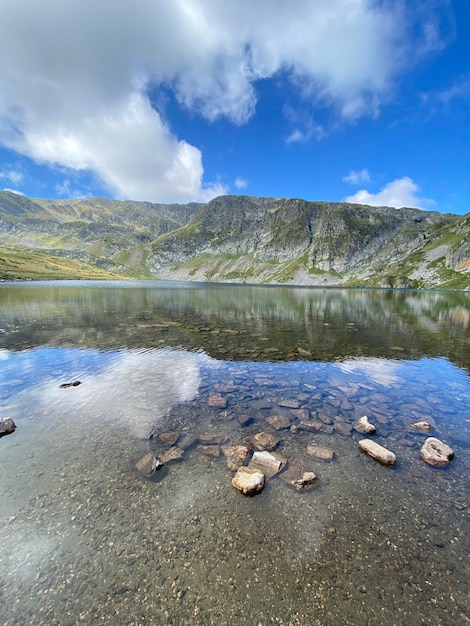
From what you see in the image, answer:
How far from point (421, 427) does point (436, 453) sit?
2.64 m

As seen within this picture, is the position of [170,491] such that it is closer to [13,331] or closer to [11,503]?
[11,503]

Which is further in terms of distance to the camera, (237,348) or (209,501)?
(237,348)

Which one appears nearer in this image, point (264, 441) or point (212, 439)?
point (264, 441)

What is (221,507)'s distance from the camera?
9586mm

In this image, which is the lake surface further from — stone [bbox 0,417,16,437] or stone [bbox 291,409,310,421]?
stone [bbox 0,417,16,437]

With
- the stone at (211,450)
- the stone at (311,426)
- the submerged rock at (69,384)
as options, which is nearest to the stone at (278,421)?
the stone at (311,426)

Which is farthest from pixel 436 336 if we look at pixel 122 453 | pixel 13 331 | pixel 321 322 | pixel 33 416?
pixel 13 331

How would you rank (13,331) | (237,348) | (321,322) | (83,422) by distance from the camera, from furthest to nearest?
(321,322) < (13,331) < (237,348) < (83,422)

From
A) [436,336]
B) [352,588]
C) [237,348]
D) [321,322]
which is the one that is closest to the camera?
[352,588]

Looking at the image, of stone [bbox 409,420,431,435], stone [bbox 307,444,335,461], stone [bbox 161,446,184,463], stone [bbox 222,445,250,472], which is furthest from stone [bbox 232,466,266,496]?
stone [bbox 409,420,431,435]

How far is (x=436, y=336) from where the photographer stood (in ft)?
133

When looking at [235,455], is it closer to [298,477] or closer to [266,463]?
[266,463]

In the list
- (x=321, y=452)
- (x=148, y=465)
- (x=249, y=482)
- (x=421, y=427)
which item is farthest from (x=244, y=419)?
(x=421, y=427)

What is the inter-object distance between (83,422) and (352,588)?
1377cm
